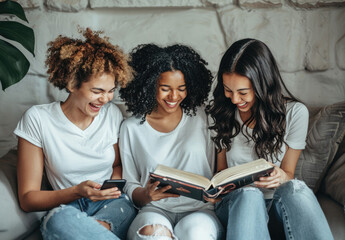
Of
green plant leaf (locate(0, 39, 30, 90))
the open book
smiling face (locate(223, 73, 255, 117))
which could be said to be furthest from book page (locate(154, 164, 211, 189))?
green plant leaf (locate(0, 39, 30, 90))

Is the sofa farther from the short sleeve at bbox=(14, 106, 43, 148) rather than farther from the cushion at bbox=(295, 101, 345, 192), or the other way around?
the short sleeve at bbox=(14, 106, 43, 148)

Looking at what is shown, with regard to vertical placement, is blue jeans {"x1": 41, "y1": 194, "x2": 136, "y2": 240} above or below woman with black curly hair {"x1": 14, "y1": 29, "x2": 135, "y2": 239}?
below

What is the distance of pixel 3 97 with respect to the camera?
2072mm

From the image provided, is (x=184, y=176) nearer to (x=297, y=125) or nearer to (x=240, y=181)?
(x=240, y=181)

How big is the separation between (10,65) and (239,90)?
89cm

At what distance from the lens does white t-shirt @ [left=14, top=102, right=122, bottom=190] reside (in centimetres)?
146

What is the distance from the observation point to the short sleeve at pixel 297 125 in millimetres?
1496

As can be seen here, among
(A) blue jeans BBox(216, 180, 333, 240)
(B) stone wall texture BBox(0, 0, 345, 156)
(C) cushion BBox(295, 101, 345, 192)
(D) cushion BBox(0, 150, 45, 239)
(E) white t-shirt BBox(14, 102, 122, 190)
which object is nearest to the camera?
(A) blue jeans BBox(216, 180, 333, 240)

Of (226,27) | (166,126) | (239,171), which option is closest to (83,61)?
(166,126)

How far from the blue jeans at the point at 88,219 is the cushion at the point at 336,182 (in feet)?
2.53

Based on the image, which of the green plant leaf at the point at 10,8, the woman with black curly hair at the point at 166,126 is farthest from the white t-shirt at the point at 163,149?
the green plant leaf at the point at 10,8

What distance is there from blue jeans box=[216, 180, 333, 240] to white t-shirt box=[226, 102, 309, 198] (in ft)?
0.66

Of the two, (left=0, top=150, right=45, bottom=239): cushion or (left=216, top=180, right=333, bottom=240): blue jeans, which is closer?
(left=216, top=180, right=333, bottom=240): blue jeans

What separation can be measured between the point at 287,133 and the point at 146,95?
56 cm
